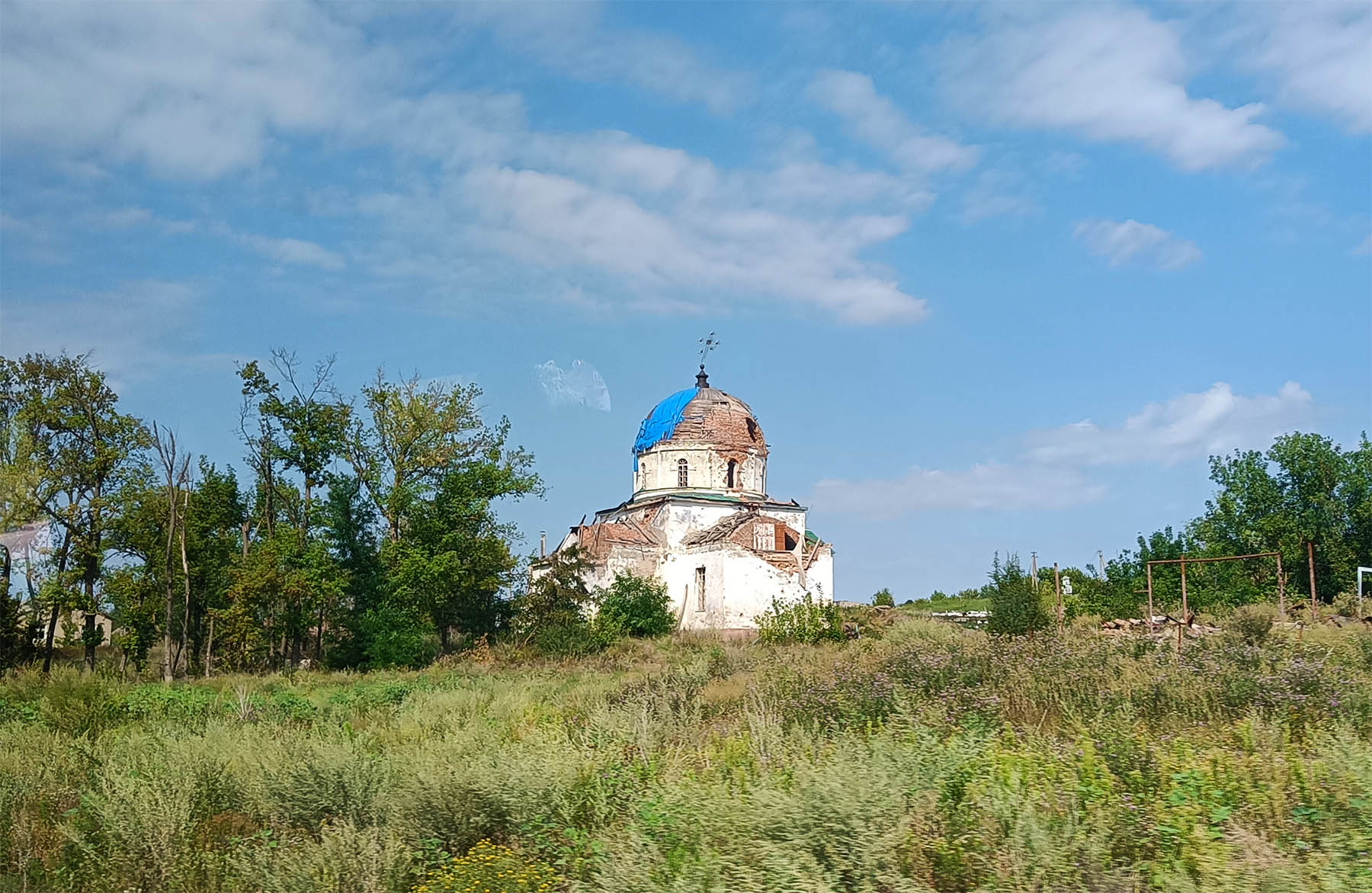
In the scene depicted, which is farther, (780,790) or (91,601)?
(91,601)

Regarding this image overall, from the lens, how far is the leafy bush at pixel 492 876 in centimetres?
578

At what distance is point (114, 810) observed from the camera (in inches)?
282

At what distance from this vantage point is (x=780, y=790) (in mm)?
6152

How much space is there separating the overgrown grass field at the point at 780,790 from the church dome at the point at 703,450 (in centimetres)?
2967

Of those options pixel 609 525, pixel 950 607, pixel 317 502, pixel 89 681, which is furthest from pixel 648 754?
pixel 950 607

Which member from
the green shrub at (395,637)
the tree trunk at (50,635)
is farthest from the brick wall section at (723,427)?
the tree trunk at (50,635)

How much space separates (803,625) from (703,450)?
1132cm

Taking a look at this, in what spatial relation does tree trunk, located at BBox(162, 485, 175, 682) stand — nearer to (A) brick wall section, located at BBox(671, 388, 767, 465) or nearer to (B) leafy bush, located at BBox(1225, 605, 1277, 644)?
(A) brick wall section, located at BBox(671, 388, 767, 465)

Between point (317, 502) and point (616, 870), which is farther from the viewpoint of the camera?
point (317, 502)

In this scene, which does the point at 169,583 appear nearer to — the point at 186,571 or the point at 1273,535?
the point at 186,571

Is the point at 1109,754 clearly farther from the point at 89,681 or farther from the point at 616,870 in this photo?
the point at 89,681

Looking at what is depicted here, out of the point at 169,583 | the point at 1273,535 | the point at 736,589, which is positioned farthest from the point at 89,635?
the point at 1273,535

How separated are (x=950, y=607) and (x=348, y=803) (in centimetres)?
4401

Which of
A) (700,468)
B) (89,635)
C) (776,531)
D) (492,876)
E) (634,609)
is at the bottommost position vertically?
(492,876)
